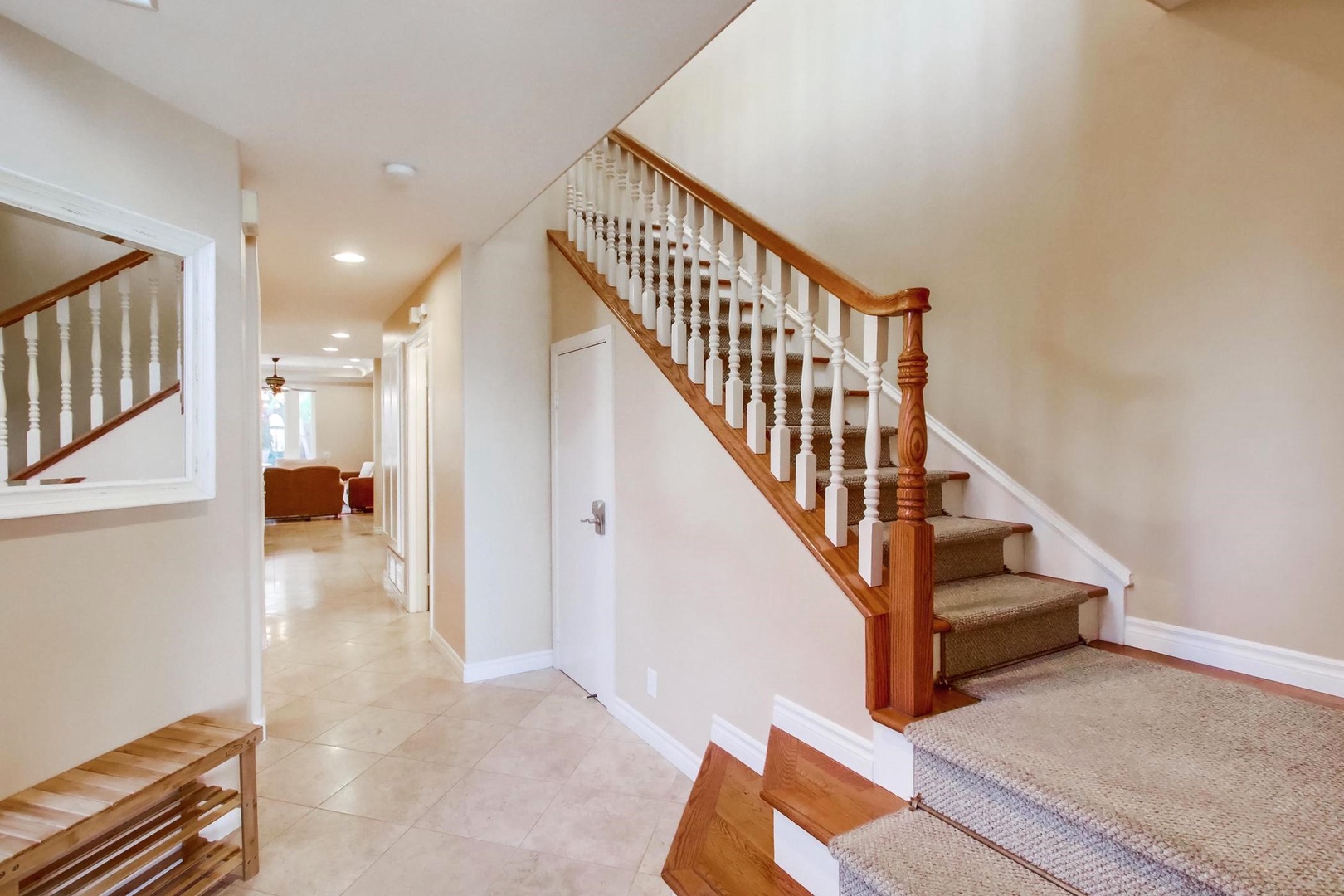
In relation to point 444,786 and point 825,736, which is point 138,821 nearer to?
point 444,786

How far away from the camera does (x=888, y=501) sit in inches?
89.3

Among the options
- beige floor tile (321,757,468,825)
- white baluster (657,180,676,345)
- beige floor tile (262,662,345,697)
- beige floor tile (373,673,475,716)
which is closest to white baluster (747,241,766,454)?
white baluster (657,180,676,345)

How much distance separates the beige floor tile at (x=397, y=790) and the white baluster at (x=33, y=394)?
149 centimetres

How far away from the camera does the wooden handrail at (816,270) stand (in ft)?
4.98

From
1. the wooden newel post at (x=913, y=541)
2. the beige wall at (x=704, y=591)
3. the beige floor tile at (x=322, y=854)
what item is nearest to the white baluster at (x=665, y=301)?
the beige wall at (x=704, y=591)

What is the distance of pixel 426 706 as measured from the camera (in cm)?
302

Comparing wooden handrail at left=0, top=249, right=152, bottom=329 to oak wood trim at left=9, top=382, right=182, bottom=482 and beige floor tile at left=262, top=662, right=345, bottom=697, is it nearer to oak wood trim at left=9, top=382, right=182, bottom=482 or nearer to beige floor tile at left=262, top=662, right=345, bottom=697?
oak wood trim at left=9, top=382, right=182, bottom=482

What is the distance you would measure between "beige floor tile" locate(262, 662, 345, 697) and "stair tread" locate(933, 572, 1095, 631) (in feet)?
10.5

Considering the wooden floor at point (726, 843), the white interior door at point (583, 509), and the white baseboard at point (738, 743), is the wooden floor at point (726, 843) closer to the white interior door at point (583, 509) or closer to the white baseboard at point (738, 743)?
the white baseboard at point (738, 743)

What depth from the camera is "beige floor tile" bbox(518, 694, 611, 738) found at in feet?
9.09

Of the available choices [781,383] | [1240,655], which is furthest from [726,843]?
[1240,655]

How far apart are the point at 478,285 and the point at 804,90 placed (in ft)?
6.92

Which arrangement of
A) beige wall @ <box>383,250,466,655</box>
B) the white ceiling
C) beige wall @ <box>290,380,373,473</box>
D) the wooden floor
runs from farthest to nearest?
beige wall @ <box>290,380,373,473</box>
beige wall @ <box>383,250,466,655</box>
the wooden floor
the white ceiling

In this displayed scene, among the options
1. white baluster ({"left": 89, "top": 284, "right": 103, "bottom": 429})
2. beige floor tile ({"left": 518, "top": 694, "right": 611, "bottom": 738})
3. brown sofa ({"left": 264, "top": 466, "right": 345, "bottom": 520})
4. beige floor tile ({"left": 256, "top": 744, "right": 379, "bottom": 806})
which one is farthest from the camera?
brown sofa ({"left": 264, "top": 466, "right": 345, "bottom": 520})
